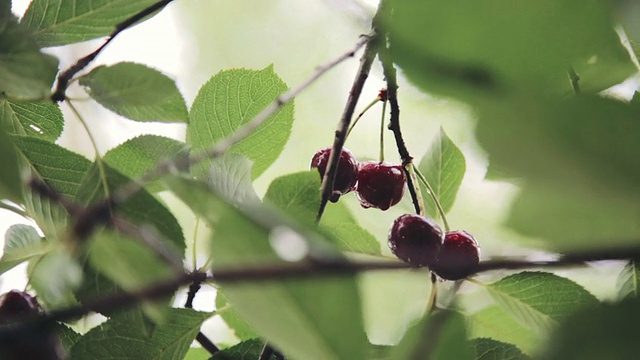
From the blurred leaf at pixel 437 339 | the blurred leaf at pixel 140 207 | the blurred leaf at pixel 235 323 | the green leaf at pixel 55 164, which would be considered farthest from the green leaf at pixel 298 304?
the blurred leaf at pixel 235 323

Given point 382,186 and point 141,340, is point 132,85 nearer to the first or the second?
point 141,340

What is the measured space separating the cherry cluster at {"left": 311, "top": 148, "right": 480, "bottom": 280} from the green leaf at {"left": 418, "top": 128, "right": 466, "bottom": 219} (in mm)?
48

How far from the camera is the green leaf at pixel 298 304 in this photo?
0.39 feet

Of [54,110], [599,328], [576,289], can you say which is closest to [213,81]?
[54,110]

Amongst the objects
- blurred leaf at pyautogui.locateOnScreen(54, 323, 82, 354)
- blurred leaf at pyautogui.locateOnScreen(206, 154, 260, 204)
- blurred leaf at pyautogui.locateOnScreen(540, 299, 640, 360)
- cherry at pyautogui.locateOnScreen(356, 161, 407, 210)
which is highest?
blurred leaf at pyautogui.locateOnScreen(540, 299, 640, 360)

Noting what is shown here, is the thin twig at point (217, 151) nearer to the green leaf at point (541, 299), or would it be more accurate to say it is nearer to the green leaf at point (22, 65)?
the green leaf at point (22, 65)

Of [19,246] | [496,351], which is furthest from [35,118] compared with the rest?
[496,351]

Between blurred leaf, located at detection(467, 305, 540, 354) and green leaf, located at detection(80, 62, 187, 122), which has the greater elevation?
green leaf, located at detection(80, 62, 187, 122)

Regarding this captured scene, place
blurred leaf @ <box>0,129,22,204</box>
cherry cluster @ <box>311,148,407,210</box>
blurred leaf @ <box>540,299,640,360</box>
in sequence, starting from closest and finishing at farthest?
blurred leaf @ <box>540,299,640,360</box> → blurred leaf @ <box>0,129,22,204</box> → cherry cluster @ <box>311,148,407,210</box>

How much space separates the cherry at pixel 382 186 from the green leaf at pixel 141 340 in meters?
0.21

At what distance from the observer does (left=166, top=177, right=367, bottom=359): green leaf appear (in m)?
0.12

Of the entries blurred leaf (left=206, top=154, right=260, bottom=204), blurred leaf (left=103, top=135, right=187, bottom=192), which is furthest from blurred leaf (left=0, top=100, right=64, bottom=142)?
blurred leaf (left=206, top=154, right=260, bottom=204)

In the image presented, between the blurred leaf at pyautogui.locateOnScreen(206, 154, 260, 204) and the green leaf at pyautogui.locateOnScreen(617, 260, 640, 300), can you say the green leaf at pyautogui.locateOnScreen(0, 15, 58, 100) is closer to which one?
the blurred leaf at pyautogui.locateOnScreen(206, 154, 260, 204)

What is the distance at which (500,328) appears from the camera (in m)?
0.40
